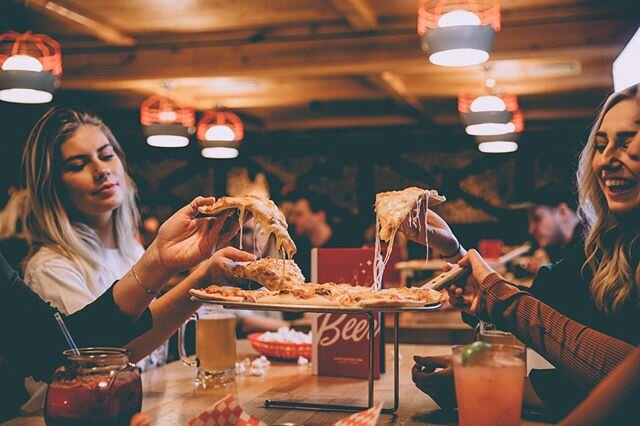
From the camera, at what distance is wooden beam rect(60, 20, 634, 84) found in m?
5.34

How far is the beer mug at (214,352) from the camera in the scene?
2.21 meters

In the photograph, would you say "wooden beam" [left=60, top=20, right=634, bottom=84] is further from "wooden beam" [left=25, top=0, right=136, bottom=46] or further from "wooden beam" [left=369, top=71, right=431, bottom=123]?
"wooden beam" [left=369, top=71, right=431, bottom=123]

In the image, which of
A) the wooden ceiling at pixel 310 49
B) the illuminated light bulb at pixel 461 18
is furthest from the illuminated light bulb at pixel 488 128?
the illuminated light bulb at pixel 461 18

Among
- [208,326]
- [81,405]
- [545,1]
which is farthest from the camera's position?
[545,1]

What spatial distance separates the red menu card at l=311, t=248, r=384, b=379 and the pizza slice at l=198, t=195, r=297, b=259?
226 mm

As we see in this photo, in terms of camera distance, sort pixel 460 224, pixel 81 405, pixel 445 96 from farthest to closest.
Result: 1. pixel 460 224
2. pixel 445 96
3. pixel 81 405

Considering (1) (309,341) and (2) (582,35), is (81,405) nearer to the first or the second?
(1) (309,341)

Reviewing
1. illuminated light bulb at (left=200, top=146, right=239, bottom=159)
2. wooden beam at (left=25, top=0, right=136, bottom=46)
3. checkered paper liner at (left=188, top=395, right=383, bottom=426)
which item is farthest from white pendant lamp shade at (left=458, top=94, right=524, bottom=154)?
checkered paper liner at (left=188, top=395, right=383, bottom=426)

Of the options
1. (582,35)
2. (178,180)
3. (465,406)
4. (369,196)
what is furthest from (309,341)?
(178,180)

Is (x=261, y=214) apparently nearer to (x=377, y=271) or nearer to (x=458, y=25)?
(x=377, y=271)

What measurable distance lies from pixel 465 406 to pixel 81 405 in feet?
2.48

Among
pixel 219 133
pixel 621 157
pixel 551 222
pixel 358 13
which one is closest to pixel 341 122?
pixel 219 133

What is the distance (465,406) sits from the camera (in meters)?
1.42

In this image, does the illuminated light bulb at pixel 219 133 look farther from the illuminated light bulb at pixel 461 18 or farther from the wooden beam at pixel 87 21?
the illuminated light bulb at pixel 461 18
